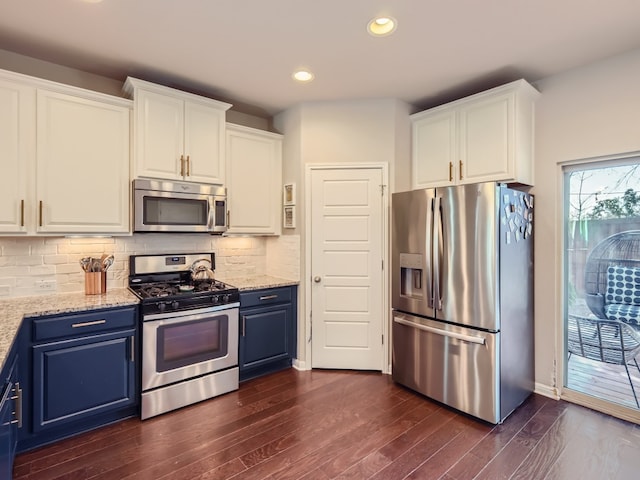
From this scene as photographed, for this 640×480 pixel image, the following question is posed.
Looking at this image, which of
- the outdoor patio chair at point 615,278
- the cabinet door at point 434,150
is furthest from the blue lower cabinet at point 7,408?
the outdoor patio chair at point 615,278

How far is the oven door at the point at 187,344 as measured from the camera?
2512 millimetres

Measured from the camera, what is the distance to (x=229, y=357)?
2.91 meters

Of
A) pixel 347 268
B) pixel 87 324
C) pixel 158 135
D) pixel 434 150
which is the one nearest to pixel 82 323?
pixel 87 324

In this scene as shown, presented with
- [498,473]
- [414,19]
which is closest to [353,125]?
[414,19]

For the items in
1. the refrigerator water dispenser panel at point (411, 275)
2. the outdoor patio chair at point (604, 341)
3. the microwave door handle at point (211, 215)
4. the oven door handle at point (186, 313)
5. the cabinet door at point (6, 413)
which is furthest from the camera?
the microwave door handle at point (211, 215)

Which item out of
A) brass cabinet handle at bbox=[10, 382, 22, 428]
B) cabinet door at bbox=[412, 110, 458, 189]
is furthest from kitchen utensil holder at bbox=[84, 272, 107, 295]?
cabinet door at bbox=[412, 110, 458, 189]

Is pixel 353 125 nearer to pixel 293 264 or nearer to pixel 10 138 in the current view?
pixel 293 264

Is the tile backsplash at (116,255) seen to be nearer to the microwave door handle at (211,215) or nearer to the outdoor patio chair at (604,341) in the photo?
the microwave door handle at (211,215)

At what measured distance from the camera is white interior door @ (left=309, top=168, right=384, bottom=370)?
10.9 ft

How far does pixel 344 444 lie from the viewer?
2.21 meters

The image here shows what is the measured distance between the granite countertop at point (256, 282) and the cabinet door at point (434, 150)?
5.38ft

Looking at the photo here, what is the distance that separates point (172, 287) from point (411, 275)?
6.88 feet

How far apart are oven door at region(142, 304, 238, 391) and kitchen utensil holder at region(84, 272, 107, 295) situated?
56 cm

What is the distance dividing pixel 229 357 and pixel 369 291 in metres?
1.43
